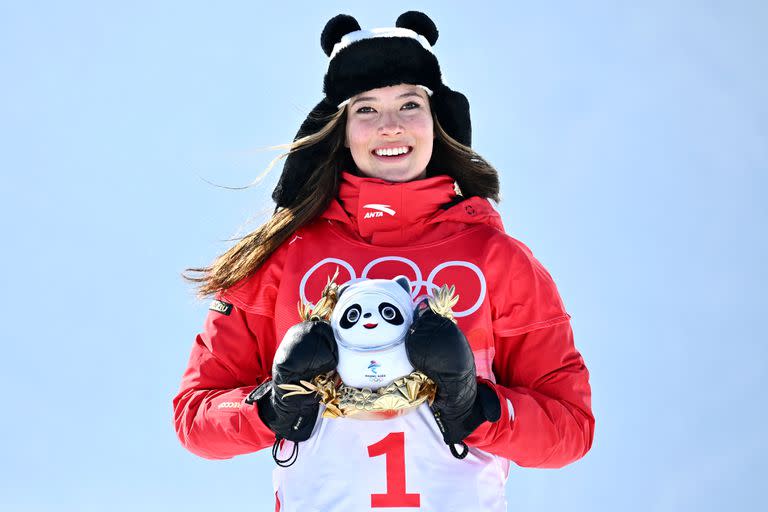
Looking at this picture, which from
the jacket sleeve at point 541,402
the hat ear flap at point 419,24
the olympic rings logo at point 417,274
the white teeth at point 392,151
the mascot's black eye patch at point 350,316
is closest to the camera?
the mascot's black eye patch at point 350,316

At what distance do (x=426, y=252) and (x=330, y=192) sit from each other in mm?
539

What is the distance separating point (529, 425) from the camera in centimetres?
428

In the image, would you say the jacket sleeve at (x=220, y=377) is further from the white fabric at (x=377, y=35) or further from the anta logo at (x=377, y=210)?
the white fabric at (x=377, y=35)

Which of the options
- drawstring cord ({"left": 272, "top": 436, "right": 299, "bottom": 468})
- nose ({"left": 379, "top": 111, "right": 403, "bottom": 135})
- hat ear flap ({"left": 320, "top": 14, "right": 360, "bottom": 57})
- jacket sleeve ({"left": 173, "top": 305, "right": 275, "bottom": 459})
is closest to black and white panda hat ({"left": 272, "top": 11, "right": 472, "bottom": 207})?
hat ear flap ({"left": 320, "top": 14, "right": 360, "bottom": 57})

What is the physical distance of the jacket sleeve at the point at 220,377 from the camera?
14.7ft

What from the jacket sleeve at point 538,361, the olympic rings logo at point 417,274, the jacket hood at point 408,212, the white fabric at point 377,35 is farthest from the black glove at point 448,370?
the white fabric at point 377,35

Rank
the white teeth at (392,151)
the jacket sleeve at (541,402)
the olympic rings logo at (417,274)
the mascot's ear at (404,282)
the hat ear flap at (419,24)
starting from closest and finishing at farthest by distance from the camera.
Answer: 1. the mascot's ear at (404,282)
2. the jacket sleeve at (541,402)
3. the olympic rings logo at (417,274)
4. the white teeth at (392,151)
5. the hat ear flap at (419,24)

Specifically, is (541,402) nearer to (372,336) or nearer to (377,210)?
(372,336)

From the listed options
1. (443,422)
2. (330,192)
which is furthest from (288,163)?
(443,422)

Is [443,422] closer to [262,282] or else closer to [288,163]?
[262,282]

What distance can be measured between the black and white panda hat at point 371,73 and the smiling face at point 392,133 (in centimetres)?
5

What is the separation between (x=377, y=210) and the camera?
473cm

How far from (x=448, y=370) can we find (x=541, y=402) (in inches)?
27.0

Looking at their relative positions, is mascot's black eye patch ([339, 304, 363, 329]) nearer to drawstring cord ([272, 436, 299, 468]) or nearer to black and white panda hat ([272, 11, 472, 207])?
drawstring cord ([272, 436, 299, 468])
